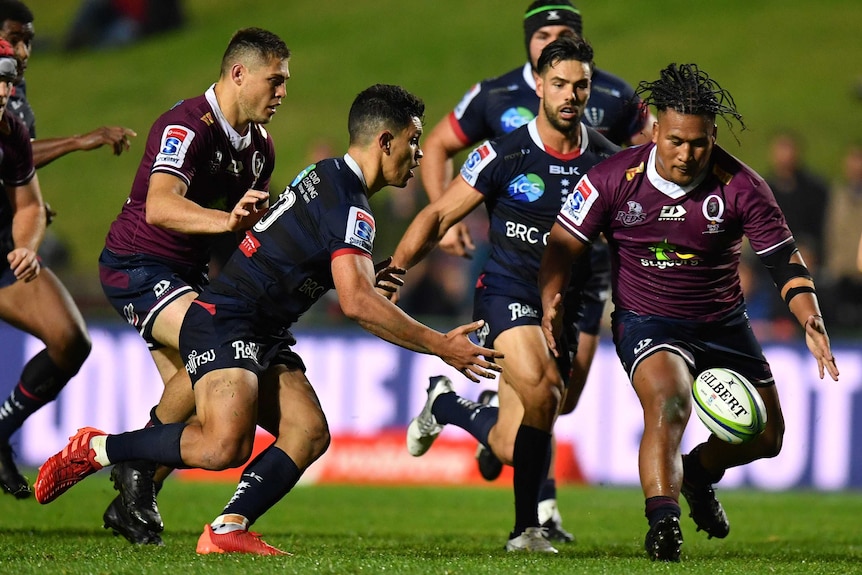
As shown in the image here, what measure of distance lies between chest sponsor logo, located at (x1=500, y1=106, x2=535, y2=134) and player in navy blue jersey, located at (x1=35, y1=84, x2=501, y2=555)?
222 cm

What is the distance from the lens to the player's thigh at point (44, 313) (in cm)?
787

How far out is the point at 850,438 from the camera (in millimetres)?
12148

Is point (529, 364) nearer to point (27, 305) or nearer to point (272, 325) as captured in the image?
point (272, 325)

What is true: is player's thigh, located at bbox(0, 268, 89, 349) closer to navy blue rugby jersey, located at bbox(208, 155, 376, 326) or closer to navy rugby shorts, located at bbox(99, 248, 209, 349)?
navy rugby shorts, located at bbox(99, 248, 209, 349)

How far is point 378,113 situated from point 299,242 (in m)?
0.74

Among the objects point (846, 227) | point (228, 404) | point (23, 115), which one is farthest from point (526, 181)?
point (846, 227)

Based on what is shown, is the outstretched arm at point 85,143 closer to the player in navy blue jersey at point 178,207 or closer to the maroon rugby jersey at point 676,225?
the player in navy blue jersey at point 178,207

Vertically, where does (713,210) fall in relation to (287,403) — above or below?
above

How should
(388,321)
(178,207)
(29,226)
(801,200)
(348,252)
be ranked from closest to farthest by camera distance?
(388,321) < (348,252) < (178,207) < (29,226) < (801,200)

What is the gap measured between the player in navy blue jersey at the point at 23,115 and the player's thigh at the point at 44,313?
838 millimetres

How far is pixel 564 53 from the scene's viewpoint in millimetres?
7422

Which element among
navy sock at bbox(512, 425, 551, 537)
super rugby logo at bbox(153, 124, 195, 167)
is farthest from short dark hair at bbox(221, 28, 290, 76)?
navy sock at bbox(512, 425, 551, 537)

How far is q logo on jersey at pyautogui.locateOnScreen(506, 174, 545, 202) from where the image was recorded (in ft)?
25.2

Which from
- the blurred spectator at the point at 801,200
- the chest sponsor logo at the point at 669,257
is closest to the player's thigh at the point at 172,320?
the chest sponsor logo at the point at 669,257
